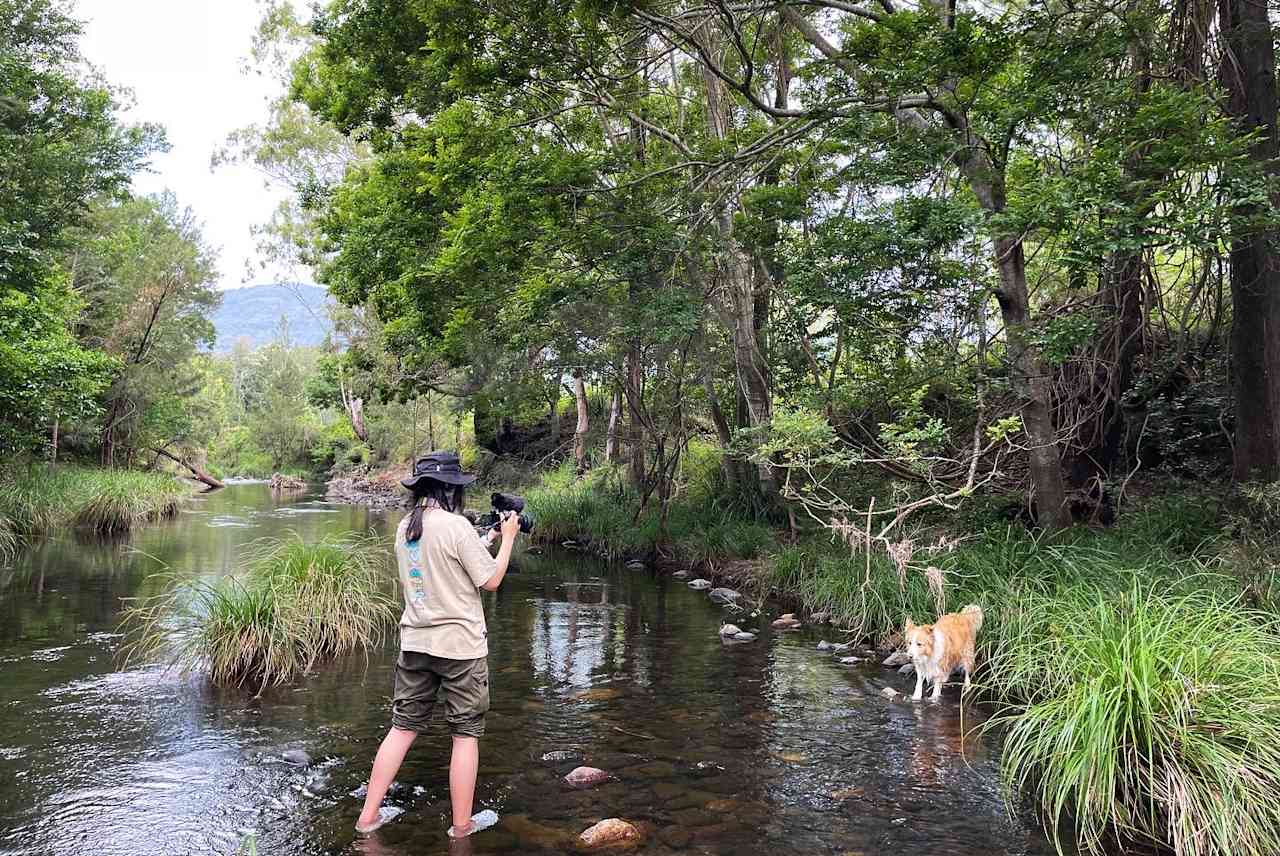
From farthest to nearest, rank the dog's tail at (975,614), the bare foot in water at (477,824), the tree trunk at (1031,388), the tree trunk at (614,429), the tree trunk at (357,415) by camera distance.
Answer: the tree trunk at (357,415)
the tree trunk at (614,429)
the tree trunk at (1031,388)
the dog's tail at (975,614)
the bare foot in water at (477,824)

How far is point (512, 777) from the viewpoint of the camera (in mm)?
5234

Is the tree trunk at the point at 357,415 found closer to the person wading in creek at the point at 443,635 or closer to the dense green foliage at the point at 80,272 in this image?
the dense green foliage at the point at 80,272

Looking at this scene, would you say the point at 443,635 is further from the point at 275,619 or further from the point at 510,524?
the point at 275,619

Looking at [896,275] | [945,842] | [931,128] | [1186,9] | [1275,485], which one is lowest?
[945,842]

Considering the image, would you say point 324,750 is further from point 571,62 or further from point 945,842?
point 571,62

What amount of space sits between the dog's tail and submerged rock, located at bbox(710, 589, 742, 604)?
453 cm

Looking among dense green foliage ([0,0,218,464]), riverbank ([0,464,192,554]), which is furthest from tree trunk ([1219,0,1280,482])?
riverbank ([0,464,192,554])

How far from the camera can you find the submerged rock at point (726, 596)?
11633 millimetres

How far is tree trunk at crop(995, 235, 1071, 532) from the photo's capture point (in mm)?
8508

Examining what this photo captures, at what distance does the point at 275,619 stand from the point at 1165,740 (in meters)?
7.10

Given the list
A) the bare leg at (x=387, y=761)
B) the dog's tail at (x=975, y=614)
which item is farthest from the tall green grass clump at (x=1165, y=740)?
the bare leg at (x=387, y=761)

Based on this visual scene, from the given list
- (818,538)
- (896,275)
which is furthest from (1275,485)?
(818,538)

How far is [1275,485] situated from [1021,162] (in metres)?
4.79

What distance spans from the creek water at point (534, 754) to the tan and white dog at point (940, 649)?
285 millimetres
